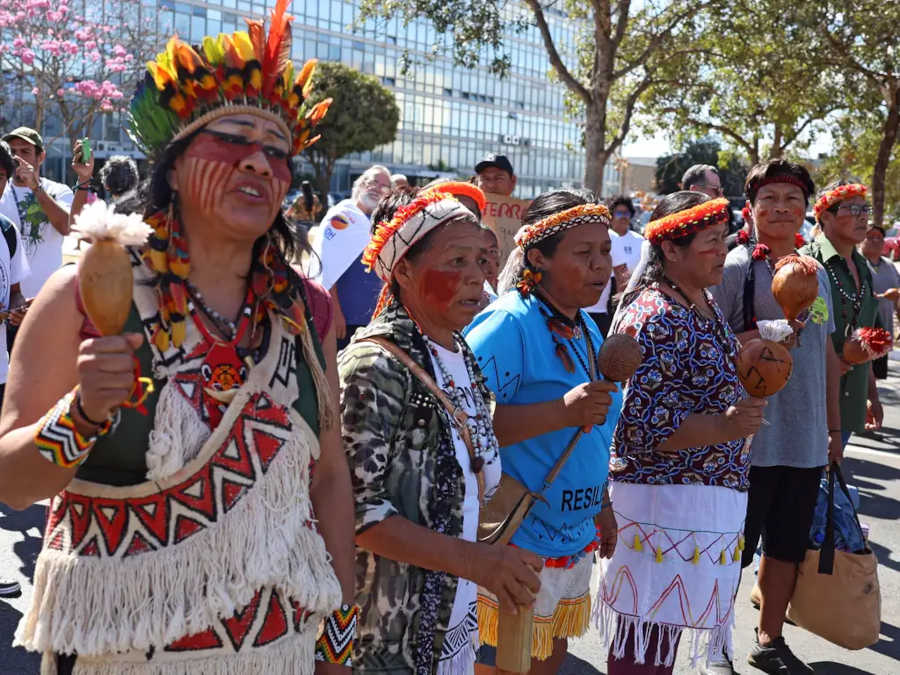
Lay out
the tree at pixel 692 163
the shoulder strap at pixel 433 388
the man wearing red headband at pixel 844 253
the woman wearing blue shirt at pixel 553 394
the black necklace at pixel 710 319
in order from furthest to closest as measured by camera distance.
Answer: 1. the tree at pixel 692 163
2. the man wearing red headband at pixel 844 253
3. the black necklace at pixel 710 319
4. the woman wearing blue shirt at pixel 553 394
5. the shoulder strap at pixel 433 388

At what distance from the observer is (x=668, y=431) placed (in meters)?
3.39

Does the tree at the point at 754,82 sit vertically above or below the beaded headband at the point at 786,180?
above

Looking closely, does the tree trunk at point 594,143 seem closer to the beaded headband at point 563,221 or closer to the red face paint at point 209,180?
the beaded headband at point 563,221

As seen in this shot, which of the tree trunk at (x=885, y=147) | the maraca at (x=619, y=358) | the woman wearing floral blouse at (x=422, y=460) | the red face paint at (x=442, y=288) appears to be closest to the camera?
the woman wearing floral blouse at (x=422, y=460)

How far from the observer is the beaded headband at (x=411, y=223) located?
262 centimetres

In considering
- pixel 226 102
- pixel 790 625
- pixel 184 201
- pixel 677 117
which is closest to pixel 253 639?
pixel 184 201

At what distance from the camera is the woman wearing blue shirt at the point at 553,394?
3131mm

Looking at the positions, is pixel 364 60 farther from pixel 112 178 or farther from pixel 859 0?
pixel 112 178

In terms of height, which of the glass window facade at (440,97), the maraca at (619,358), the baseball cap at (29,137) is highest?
the glass window facade at (440,97)

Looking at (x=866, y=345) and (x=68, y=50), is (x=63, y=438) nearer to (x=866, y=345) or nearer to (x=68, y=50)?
(x=866, y=345)

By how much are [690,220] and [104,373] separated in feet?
8.41

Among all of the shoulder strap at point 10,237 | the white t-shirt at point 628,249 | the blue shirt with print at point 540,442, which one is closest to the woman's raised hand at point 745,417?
the blue shirt with print at point 540,442

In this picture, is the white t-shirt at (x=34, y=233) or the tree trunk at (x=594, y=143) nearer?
the white t-shirt at (x=34, y=233)

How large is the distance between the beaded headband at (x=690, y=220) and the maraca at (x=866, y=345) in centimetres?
130
